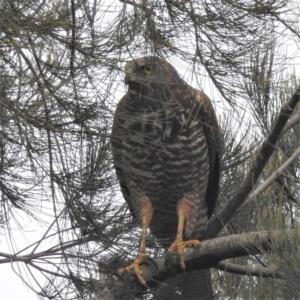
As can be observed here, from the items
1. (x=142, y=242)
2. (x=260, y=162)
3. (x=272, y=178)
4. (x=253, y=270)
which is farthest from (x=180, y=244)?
(x=142, y=242)

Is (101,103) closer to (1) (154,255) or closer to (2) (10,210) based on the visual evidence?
(2) (10,210)

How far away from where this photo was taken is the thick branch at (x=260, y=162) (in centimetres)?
341

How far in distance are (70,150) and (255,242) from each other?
1.03 m

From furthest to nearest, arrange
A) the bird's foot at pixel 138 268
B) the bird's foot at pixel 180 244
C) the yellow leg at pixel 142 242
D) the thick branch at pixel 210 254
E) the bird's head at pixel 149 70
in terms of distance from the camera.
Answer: the bird's foot at pixel 180 244 < the bird's foot at pixel 138 268 < the thick branch at pixel 210 254 < the yellow leg at pixel 142 242 < the bird's head at pixel 149 70

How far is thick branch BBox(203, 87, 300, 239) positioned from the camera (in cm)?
341

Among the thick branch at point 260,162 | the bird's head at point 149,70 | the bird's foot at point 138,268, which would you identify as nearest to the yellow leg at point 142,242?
the bird's foot at point 138,268

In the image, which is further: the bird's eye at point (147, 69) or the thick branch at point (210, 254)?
the thick branch at point (210, 254)

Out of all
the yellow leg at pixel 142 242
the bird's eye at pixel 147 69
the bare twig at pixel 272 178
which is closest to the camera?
the bird's eye at pixel 147 69

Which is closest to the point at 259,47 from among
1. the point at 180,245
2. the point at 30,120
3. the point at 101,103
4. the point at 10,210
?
the point at 101,103

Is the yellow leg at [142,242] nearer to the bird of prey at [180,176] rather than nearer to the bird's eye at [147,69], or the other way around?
the bird of prey at [180,176]

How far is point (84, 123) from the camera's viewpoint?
115 inches

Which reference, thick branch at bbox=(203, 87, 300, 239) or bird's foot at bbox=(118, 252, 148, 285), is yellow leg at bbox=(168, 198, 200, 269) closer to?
thick branch at bbox=(203, 87, 300, 239)

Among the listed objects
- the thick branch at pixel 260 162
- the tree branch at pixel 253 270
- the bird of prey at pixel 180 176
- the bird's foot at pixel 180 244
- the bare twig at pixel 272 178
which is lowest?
the tree branch at pixel 253 270

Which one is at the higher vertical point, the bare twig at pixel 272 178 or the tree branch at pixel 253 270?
the bare twig at pixel 272 178
